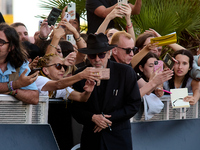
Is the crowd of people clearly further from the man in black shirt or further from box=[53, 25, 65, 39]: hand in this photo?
the man in black shirt

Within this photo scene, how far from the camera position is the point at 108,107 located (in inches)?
161

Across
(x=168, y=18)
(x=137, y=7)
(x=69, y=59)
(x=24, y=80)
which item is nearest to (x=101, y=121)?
(x=24, y=80)

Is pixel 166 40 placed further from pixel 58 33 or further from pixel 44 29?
pixel 44 29

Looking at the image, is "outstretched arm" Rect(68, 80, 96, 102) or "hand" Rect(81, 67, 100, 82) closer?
"hand" Rect(81, 67, 100, 82)

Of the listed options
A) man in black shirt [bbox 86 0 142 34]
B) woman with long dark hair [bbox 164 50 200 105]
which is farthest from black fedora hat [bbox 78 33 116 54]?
man in black shirt [bbox 86 0 142 34]

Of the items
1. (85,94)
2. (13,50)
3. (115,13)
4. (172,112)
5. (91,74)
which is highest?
(115,13)

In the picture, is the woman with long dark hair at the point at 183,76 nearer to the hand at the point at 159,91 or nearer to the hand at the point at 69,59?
the hand at the point at 159,91

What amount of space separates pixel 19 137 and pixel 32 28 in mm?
21395

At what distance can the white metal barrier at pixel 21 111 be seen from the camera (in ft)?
13.4

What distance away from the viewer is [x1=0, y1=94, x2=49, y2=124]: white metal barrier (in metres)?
4.09

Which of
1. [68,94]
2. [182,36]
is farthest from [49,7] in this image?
[68,94]

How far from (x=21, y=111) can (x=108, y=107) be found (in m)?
0.92

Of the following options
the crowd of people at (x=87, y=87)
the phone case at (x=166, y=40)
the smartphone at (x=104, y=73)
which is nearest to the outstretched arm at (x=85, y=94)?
the crowd of people at (x=87, y=87)

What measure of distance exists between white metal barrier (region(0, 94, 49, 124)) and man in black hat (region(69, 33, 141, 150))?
38 centimetres
